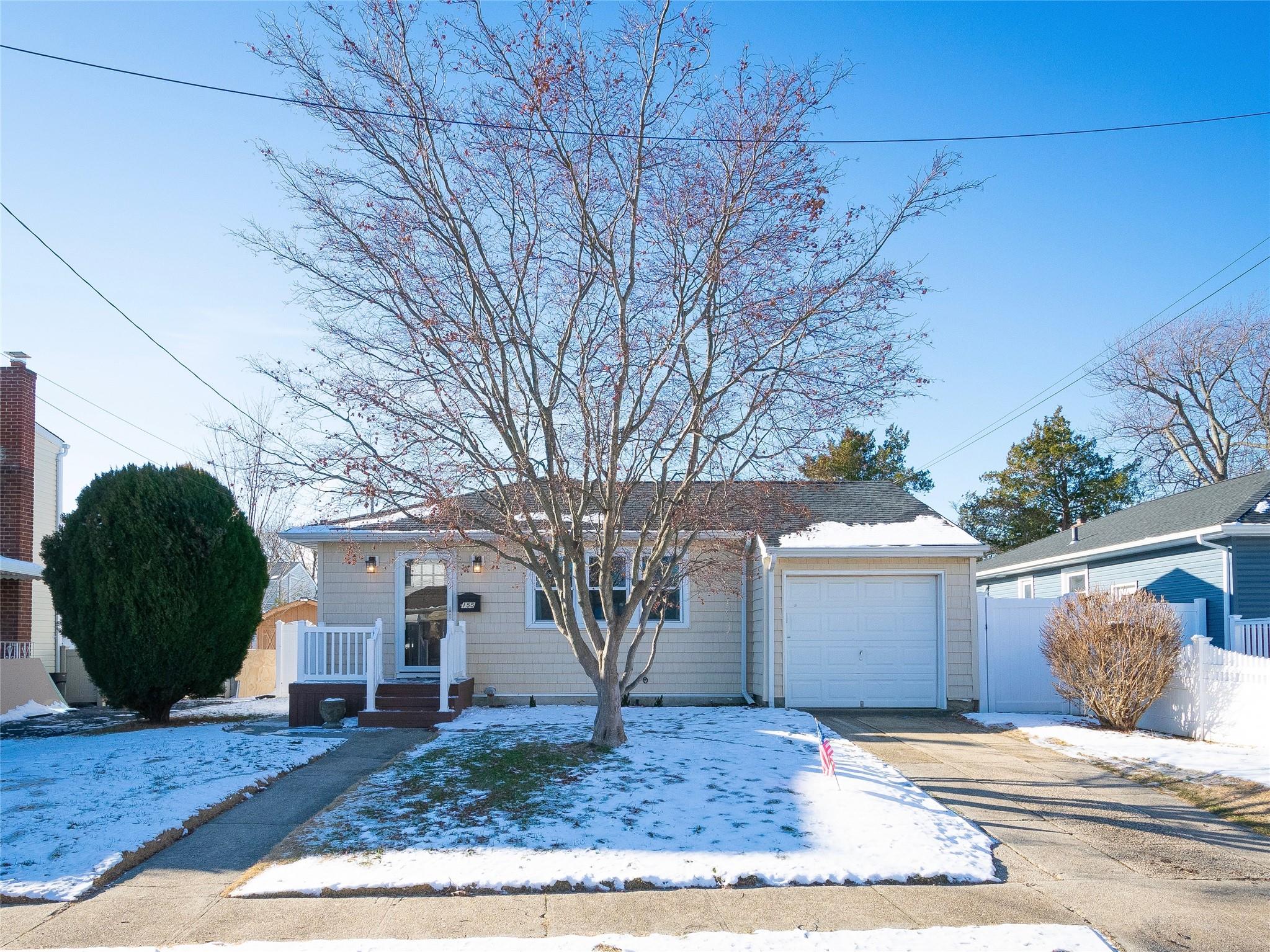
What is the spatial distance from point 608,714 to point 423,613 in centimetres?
568

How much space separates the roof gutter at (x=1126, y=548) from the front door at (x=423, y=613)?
9945 mm

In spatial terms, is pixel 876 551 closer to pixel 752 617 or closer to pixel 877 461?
pixel 752 617

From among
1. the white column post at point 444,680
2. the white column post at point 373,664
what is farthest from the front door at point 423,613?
the white column post at point 444,680

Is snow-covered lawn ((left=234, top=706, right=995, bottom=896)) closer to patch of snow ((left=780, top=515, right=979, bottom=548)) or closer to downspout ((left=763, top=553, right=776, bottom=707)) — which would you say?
downspout ((left=763, top=553, right=776, bottom=707))

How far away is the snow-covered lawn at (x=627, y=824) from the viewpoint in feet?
20.1

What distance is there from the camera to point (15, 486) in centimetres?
1800

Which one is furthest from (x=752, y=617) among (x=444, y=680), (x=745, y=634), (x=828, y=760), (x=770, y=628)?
(x=828, y=760)

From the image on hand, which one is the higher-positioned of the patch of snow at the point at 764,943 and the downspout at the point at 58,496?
the downspout at the point at 58,496

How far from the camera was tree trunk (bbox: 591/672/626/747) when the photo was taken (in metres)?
9.58

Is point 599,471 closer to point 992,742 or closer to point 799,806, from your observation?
point 799,806

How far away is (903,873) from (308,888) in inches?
150

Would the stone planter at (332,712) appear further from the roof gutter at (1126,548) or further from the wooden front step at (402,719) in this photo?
the roof gutter at (1126,548)

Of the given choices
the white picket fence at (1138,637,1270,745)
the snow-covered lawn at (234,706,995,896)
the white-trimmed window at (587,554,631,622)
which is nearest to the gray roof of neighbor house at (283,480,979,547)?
the white-trimmed window at (587,554,631,622)

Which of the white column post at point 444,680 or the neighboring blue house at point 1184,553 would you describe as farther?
the neighboring blue house at point 1184,553
